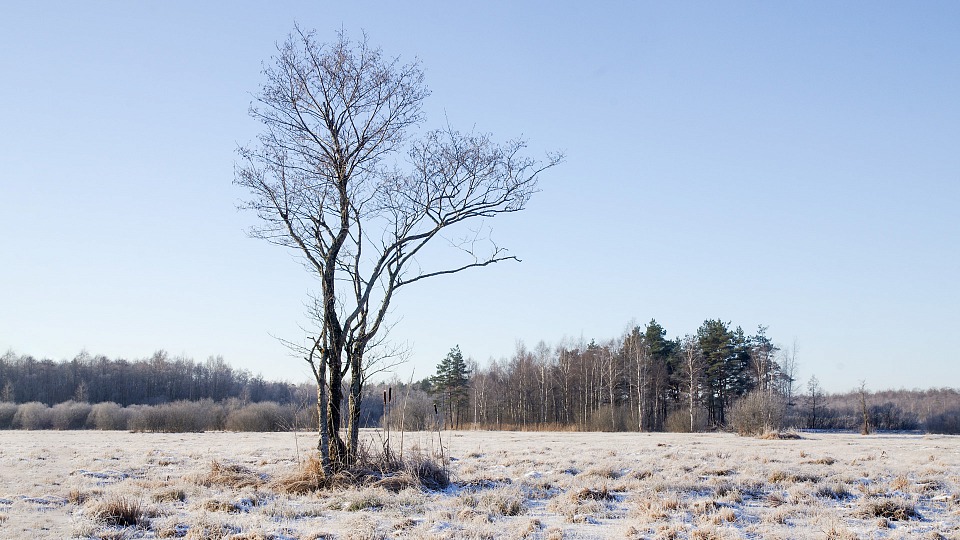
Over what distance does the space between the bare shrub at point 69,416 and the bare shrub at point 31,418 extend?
0.44m

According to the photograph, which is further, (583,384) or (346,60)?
(583,384)

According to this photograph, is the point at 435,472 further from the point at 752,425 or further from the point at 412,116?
the point at 752,425

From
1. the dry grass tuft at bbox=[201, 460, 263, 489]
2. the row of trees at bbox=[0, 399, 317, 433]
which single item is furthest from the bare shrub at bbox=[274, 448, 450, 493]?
the row of trees at bbox=[0, 399, 317, 433]

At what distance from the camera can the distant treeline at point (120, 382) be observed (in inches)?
3282

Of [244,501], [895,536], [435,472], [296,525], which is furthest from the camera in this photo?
[435,472]

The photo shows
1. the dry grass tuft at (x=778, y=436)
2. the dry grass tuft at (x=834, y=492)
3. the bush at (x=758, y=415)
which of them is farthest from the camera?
the bush at (x=758, y=415)

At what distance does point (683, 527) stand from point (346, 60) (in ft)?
30.7

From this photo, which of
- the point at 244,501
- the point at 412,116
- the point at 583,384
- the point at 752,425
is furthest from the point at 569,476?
the point at 583,384

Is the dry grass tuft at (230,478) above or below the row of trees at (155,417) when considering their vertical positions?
above

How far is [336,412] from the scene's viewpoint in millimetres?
11359

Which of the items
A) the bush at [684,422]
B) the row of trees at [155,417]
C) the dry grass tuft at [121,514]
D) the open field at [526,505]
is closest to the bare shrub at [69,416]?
the row of trees at [155,417]

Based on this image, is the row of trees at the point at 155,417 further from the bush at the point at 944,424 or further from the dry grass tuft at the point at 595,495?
the bush at the point at 944,424

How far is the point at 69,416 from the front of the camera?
55594mm

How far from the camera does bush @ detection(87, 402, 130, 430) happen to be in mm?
52656
